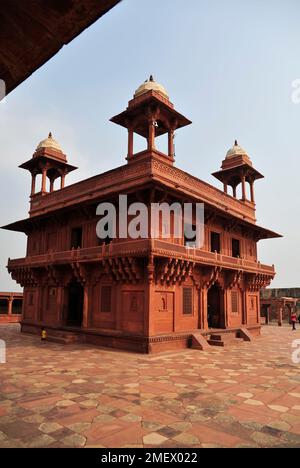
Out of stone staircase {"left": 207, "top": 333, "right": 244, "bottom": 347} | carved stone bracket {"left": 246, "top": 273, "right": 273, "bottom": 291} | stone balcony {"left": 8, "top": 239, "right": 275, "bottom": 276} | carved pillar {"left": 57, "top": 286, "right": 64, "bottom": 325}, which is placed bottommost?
stone staircase {"left": 207, "top": 333, "right": 244, "bottom": 347}

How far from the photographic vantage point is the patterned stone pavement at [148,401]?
476 centimetres

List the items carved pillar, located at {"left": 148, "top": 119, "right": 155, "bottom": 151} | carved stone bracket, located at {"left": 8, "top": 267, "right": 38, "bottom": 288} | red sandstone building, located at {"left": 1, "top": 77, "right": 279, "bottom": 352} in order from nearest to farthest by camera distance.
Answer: red sandstone building, located at {"left": 1, "top": 77, "right": 279, "bottom": 352} → carved pillar, located at {"left": 148, "top": 119, "right": 155, "bottom": 151} → carved stone bracket, located at {"left": 8, "top": 267, "right": 38, "bottom": 288}

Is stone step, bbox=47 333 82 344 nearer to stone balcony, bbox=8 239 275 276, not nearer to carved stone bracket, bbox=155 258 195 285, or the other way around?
stone balcony, bbox=8 239 275 276

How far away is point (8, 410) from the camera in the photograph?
5891 mm

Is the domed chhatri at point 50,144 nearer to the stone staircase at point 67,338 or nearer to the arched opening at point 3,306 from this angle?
the stone staircase at point 67,338

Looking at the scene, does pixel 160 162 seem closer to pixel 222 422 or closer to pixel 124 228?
pixel 124 228

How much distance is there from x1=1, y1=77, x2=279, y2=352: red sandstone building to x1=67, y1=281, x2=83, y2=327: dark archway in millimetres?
57

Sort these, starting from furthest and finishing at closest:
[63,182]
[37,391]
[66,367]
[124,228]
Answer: [63,182] < [124,228] < [66,367] < [37,391]

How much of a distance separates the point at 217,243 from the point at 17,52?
16401mm

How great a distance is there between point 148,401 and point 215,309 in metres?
12.3

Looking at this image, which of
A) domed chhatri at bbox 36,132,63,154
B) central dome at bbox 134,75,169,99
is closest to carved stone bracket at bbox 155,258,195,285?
central dome at bbox 134,75,169,99

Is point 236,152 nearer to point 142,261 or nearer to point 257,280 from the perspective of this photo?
point 257,280

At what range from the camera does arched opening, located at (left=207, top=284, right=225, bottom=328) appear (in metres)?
17.8
